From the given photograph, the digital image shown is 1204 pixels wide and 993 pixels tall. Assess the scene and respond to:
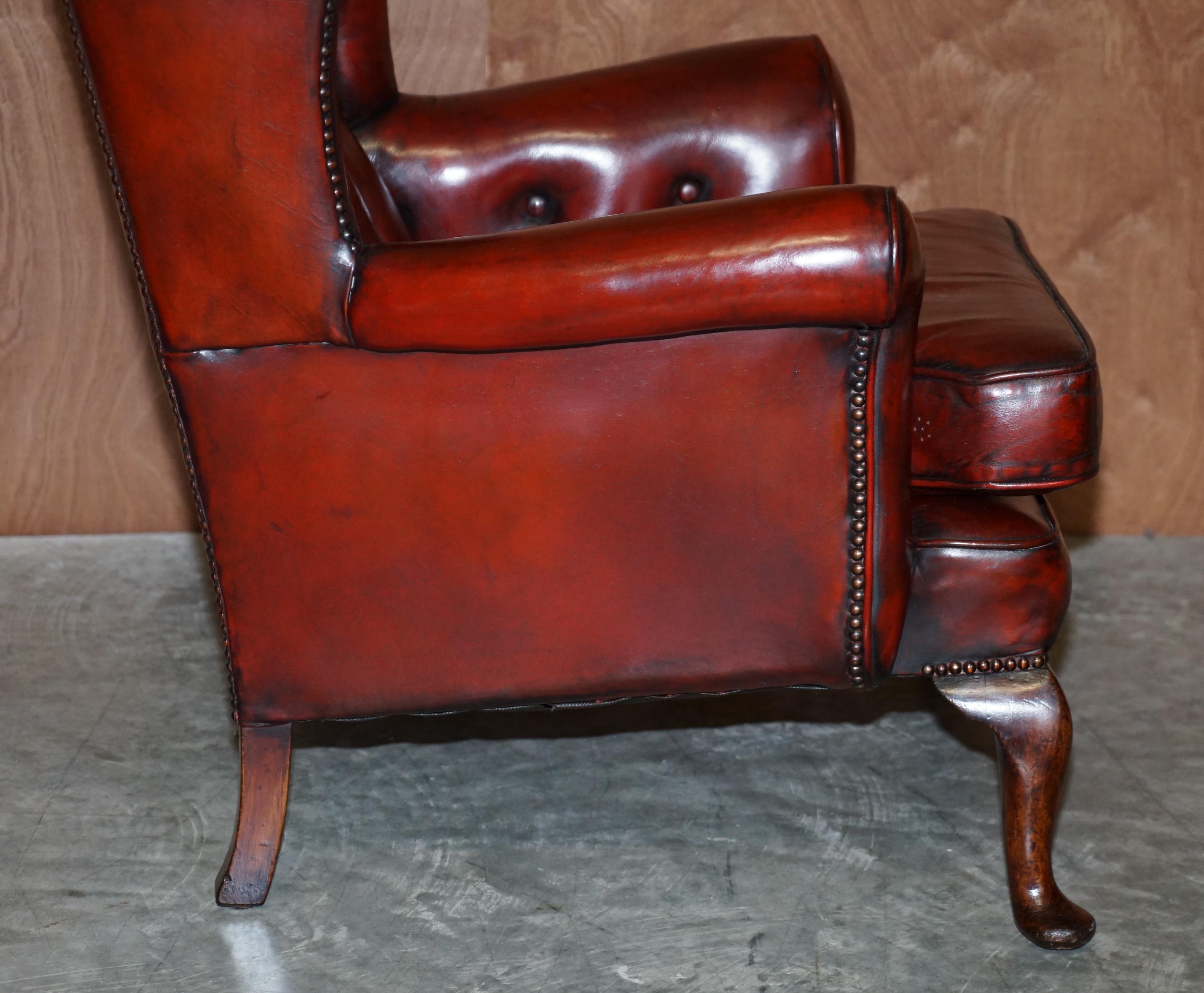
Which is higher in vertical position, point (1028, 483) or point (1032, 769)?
point (1028, 483)

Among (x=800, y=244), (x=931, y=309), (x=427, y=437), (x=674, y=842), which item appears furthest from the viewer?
(x=674, y=842)

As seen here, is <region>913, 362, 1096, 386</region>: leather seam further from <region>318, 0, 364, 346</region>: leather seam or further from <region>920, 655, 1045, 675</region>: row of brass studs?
<region>318, 0, 364, 346</region>: leather seam

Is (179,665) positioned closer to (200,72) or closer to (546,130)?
(546,130)

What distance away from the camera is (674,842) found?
1.44 meters

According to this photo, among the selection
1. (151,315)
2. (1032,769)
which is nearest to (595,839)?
(1032,769)

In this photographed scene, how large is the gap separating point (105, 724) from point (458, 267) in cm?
Answer: 91

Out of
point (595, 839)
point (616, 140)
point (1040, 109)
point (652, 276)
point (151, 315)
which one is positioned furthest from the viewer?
point (1040, 109)

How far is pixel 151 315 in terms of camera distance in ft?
3.84

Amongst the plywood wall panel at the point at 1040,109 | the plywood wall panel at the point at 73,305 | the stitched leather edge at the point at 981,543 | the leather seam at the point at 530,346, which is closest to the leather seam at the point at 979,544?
the stitched leather edge at the point at 981,543

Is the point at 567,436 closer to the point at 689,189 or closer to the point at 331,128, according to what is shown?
the point at 331,128

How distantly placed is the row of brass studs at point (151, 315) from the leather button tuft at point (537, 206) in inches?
21.5

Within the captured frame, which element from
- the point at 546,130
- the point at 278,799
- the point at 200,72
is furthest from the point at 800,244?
the point at 278,799

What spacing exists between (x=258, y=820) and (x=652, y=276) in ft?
2.24

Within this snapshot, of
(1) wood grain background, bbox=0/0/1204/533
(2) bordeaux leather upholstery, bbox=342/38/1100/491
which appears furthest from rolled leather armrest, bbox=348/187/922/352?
(1) wood grain background, bbox=0/0/1204/533
